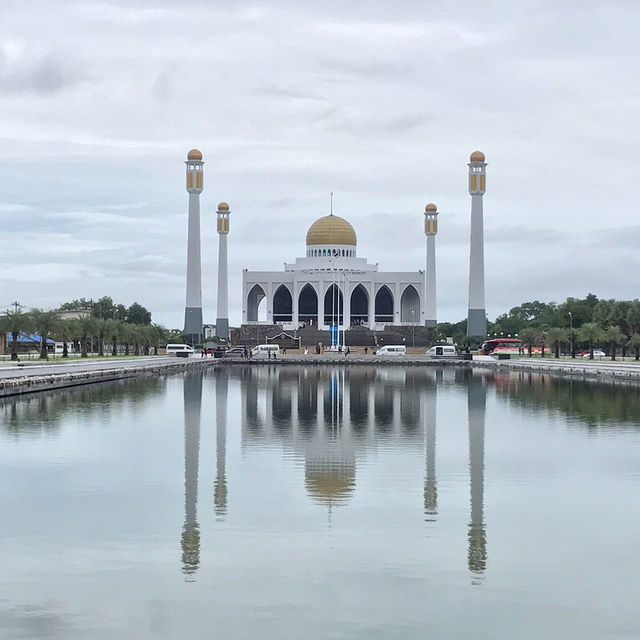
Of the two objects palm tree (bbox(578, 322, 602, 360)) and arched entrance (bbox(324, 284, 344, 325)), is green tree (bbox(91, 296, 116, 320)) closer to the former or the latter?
arched entrance (bbox(324, 284, 344, 325))

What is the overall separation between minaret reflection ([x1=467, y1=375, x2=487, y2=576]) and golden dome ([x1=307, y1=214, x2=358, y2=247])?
83.0m

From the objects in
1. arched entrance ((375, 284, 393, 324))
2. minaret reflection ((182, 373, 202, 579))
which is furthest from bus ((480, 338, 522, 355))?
minaret reflection ((182, 373, 202, 579))

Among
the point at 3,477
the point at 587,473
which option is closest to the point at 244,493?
the point at 3,477

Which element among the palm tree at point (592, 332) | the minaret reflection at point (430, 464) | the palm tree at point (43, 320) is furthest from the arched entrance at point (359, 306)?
the minaret reflection at point (430, 464)

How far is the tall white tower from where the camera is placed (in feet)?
314

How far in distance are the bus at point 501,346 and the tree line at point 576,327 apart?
3.57 ft

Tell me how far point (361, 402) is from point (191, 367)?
32186mm

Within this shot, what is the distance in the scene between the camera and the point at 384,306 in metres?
120

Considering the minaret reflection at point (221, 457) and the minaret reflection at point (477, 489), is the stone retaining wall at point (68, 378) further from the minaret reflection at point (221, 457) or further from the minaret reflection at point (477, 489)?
the minaret reflection at point (477, 489)

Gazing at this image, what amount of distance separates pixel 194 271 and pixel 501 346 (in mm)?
29658

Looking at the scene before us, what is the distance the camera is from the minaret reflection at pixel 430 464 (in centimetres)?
1404

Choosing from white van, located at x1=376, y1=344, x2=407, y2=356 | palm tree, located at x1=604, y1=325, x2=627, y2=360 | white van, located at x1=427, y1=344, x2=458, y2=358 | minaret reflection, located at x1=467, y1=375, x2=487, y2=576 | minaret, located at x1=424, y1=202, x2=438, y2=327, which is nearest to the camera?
minaret reflection, located at x1=467, y1=375, x2=487, y2=576

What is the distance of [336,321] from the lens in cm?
11481

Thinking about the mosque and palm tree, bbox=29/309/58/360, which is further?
the mosque
